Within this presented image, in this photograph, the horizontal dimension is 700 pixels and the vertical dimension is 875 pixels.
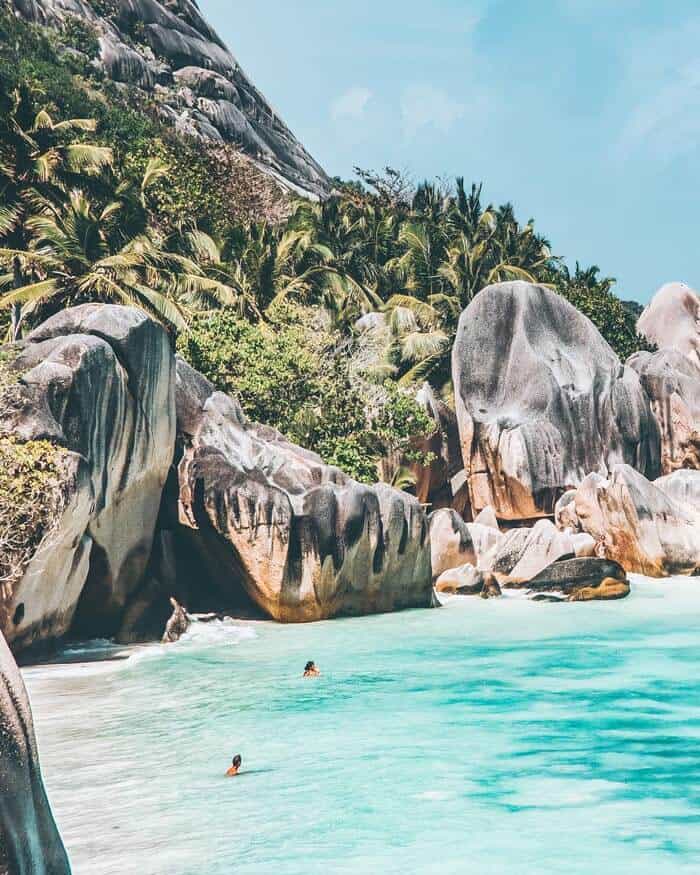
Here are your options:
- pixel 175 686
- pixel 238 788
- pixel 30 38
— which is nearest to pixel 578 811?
pixel 238 788

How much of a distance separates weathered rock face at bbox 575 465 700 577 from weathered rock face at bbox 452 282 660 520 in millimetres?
2800

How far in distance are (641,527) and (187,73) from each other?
4837cm

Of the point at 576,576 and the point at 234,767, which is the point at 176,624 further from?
the point at 576,576

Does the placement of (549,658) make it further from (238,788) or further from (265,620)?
(238,788)

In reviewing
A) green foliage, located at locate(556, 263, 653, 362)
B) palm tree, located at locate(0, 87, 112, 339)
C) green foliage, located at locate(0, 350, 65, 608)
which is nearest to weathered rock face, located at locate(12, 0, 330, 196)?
green foliage, located at locate(556, 263, 653, 362)

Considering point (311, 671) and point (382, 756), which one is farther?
point (311, 671)

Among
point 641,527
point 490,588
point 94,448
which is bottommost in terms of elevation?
point 490,588

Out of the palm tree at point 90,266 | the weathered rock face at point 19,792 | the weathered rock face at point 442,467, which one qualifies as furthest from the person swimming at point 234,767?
the weathered rock face at point 442,467

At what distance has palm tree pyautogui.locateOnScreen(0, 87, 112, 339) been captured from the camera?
75.2 feet

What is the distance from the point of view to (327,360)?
78.3 feet

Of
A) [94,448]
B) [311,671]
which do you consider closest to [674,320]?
[94,448]

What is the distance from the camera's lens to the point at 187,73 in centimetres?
6134

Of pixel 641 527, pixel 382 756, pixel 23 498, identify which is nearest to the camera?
pixel 382 756

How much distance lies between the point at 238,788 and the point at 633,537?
600 inches
